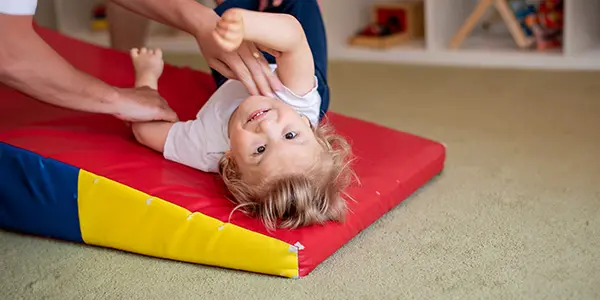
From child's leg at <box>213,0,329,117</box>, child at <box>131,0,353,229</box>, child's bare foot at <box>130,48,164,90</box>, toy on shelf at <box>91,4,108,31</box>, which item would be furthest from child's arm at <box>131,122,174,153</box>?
toy on shelf at <box>91,4,108,31</box>

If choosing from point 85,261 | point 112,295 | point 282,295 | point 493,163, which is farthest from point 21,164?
point 493,163

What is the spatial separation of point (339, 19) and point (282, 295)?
183 cm

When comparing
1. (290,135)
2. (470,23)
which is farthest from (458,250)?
(470,23)

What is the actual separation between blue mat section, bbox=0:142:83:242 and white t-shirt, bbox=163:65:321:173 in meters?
0.22

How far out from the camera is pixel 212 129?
4.95 ft

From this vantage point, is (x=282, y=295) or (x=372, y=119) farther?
(x=372, y=119)

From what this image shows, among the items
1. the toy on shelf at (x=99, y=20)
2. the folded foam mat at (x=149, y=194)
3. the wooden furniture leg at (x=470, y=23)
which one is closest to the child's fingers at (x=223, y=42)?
the folded foam mat at (x=149, y=194)

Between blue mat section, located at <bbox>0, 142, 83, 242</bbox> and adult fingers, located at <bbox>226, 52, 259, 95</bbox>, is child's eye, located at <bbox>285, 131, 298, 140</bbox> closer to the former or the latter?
adult fingers, located at <bbox>226, 52, 259, 95</bbox>

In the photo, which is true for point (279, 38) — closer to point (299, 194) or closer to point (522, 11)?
point (299, 194)

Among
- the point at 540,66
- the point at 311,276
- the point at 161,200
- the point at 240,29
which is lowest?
the point at 540,66

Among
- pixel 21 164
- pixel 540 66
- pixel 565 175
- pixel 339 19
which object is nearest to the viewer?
pixel 21 164

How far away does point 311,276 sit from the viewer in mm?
1257

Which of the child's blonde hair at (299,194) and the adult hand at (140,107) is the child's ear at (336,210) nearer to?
the child's blonde hair at (299,194)

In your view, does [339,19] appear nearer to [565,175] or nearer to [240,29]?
[565,175]
